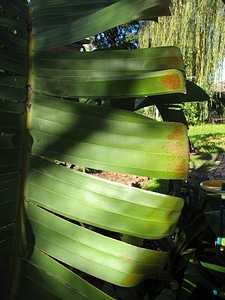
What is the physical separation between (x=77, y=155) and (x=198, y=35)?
847cm

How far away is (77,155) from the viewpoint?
2.02ft

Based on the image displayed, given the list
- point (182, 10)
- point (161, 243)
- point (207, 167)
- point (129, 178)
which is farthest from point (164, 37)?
point (161, 243)

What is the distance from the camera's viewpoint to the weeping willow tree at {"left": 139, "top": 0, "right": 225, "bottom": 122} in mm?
8047

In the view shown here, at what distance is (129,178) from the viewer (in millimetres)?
4812

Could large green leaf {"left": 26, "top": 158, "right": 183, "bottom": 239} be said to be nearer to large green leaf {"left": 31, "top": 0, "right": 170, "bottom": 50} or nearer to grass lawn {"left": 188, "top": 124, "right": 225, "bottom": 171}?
large green leaf {"left": 31, "top": 0, "right": 170, "bottom": 50}

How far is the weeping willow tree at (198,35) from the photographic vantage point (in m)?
8.05

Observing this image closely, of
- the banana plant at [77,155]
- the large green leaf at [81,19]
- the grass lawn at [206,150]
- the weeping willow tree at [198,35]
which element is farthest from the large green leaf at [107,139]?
the weeping willow tree at [198,35]

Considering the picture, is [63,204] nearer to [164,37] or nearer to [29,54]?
[29,54]

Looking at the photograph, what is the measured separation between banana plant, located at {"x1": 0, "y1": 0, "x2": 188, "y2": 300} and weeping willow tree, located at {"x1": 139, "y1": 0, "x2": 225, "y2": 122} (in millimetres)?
7877

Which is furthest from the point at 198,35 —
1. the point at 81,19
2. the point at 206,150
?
the point at 81,19

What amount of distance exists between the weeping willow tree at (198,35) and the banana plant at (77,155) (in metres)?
7.88

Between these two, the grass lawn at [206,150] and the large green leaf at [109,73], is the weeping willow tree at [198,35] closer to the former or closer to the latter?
the grass lawn at [206,150]

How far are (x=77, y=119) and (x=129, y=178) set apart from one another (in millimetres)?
4234

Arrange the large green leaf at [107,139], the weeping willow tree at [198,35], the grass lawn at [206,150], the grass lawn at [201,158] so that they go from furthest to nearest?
the weeping willow tree at [198,35] < the grass lawn at [206,150] < the grass lawn at [201,158] < the large green leaf at [107,139]
